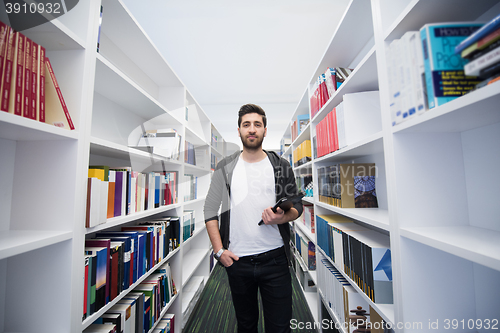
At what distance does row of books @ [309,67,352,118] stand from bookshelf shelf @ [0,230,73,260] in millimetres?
1752

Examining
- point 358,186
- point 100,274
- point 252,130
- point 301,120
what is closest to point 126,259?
point 100,274

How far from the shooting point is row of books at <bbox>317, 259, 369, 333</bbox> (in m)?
1.13

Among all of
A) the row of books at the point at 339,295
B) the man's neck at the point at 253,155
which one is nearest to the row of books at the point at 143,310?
the man's neck at the point at 253,155

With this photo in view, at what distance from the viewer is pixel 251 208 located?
1313 mm

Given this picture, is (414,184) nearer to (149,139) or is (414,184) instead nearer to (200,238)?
(149,139)

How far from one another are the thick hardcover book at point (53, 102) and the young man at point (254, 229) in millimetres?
905

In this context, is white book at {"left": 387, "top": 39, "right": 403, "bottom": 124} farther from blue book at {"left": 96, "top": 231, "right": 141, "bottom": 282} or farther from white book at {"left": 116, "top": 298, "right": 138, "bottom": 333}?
white book at {"left": 116, "top": 298, "right": 138, "bottom": 333}

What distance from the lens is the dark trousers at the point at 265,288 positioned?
4.04 ft

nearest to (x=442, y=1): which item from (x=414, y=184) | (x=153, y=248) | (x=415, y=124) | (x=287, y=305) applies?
(x=415, y=124)

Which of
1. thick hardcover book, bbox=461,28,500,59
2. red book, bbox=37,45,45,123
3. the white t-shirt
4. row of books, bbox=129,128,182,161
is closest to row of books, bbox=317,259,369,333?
the white t-shirt

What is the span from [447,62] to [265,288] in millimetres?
1415

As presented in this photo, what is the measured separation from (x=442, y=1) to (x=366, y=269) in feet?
3.74

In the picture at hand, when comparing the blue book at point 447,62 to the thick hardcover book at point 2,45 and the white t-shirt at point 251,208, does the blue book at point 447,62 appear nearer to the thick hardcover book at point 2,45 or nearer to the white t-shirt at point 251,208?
the white t-shirt at point 251,208

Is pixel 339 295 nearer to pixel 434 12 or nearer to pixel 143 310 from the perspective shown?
pixel 143 310
